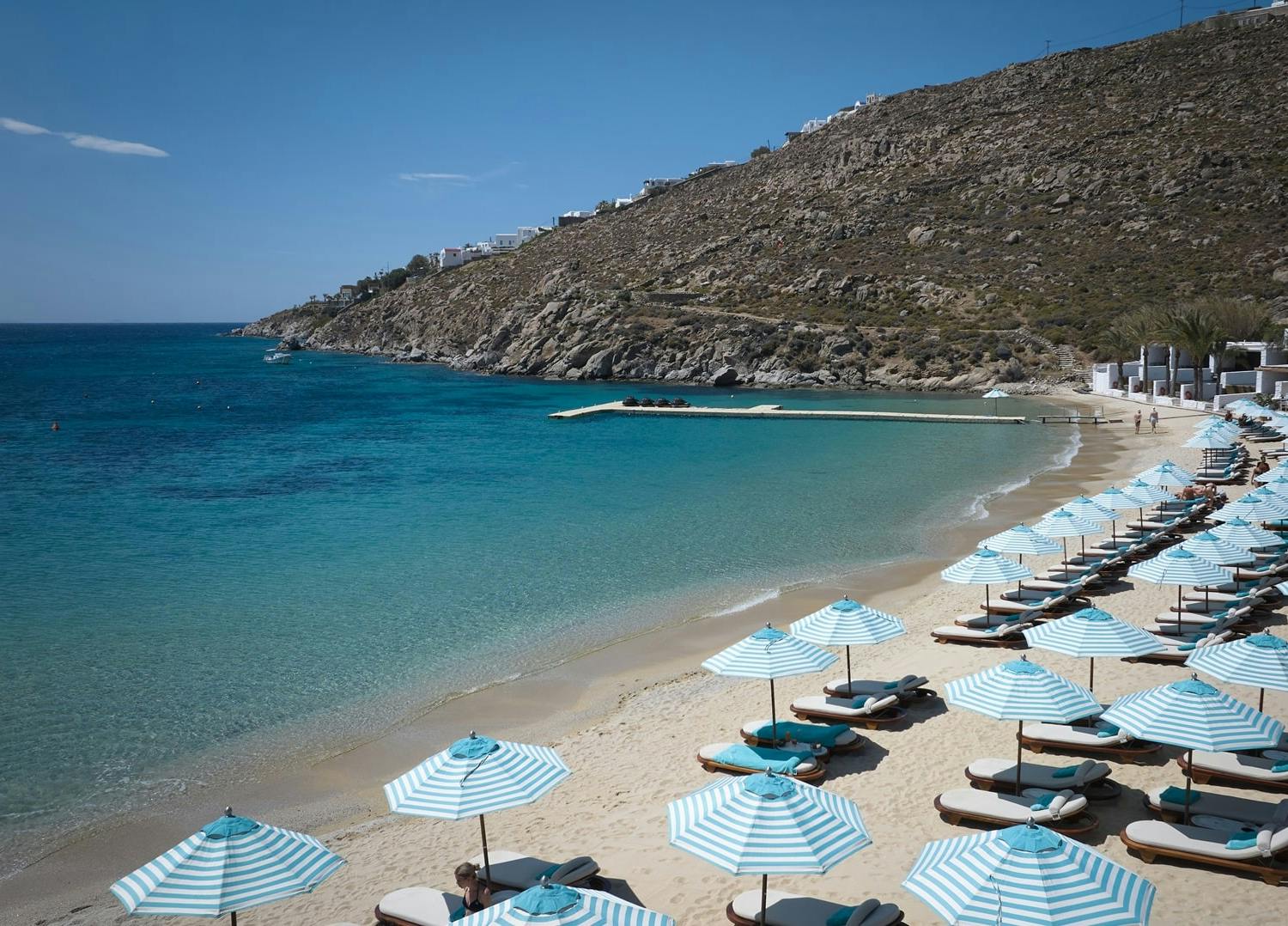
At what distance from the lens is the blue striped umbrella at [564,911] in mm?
5301

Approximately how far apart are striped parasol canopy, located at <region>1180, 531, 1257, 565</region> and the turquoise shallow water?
7533mm

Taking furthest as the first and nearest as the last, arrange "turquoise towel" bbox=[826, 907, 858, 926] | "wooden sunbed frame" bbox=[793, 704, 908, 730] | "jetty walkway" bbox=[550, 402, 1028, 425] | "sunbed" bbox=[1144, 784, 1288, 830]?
1. "jetty walkway" bbox=[550, 402, 1028, 425]
2. "wooden sunbed frame" bbox=[793, 704, 908, 730]
3. "sunbed" bbox=[1144, 784, 1288, 830]
4. "turquoise towel" bbox=[826, 907, 858, 926]

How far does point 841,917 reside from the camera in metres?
6.96

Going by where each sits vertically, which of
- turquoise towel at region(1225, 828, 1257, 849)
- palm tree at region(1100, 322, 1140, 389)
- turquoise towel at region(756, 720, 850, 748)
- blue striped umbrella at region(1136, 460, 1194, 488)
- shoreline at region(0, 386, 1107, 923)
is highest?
palm tree at region(1100, 322, 1140, 389)

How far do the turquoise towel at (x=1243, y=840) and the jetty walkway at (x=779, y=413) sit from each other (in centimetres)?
3913

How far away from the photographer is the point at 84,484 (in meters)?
34.5

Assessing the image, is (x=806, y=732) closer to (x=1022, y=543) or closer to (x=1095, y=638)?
(x=1095, y=638)

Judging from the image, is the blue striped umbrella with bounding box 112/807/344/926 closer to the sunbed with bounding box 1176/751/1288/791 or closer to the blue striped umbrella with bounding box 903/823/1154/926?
the blue striped umbrella with bounding box 903/823/1154/926

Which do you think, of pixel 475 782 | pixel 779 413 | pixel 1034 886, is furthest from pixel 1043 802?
pixel 779 413

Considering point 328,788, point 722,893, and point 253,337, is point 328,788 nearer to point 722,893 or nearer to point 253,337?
point 722,893

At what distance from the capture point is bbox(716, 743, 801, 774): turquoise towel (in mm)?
9898

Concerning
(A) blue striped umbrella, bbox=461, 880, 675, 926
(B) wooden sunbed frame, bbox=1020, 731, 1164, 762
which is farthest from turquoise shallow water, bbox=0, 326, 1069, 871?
(B) wooden sunbed frame, bbox=1020, 731, 1164, 762

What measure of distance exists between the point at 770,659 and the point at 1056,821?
3.16 meters

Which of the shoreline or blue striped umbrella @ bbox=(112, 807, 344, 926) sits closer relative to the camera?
blue striped umbrella @ bbox=(112, 807, 344, 926)
